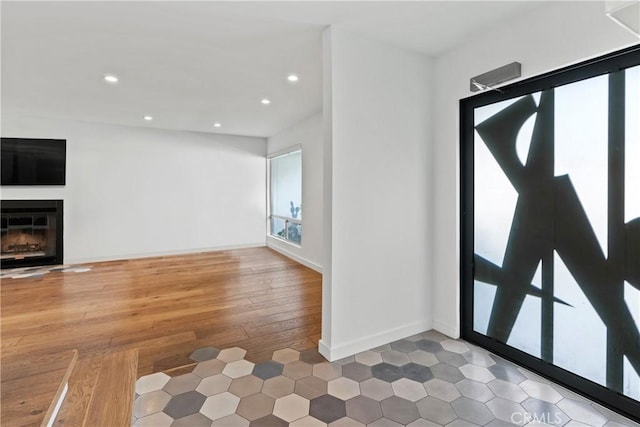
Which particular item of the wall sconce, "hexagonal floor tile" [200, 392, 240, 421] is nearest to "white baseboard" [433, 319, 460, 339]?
"hexagonal floor tile" [200, 392, 240, 421]

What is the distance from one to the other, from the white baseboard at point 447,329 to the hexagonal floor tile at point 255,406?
5.40 feet

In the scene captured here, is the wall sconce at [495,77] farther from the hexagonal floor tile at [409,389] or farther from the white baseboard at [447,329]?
the hexagonal floor tile at [409,389]

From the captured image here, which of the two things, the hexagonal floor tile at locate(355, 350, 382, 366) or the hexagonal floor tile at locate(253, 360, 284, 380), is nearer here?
the hexagonal floor tile at locate(253, 360, 284, 380)

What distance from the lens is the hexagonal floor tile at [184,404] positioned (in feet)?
5.65

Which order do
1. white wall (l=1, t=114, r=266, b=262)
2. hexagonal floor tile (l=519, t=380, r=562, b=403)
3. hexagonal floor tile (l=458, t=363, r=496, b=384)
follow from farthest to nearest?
white wall (l=1, t=114, r=266, b=262) → hexagonal floor tile (l=458, t=363, r=496, b=384) → hexagonal floor tile (l=519, t=380, r=562, b=403)

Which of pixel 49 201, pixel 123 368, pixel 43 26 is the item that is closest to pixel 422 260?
pixel 123 368

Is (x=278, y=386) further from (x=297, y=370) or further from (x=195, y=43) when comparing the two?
(x=195, y=43)

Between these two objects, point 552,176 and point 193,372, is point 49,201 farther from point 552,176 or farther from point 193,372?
point 552,176

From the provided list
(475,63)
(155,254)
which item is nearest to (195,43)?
(475,63)

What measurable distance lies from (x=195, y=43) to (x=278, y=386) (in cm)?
275

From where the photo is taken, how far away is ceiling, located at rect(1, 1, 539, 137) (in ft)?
6.74

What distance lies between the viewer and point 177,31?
236cm

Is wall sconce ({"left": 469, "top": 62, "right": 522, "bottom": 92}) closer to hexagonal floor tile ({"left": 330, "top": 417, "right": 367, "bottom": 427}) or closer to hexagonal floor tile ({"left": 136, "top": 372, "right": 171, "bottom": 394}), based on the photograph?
hexagonal floor tile ({"left": 330, "top": 417, "right": 367, "bottom": 427})

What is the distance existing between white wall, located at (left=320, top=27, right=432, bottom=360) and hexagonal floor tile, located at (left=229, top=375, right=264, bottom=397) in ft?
1.84
